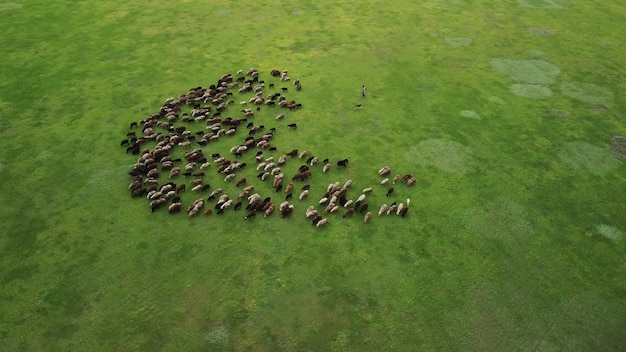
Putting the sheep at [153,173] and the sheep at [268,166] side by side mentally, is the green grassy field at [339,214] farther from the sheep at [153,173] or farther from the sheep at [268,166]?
the sheep at [153,173]

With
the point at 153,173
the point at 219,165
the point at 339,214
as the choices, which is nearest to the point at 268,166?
the point at 219,165

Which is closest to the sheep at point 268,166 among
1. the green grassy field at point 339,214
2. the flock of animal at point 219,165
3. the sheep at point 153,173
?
the flock of animal at point 219,165

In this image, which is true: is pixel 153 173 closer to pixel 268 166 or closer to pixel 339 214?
pixel 268 166

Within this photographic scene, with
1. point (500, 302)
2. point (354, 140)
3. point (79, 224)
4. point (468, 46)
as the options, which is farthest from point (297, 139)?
point (468, 46)

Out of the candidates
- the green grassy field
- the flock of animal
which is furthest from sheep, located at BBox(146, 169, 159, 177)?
the green grassy field

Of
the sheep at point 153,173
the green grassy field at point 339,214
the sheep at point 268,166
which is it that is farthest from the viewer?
the sheep at point 268,166

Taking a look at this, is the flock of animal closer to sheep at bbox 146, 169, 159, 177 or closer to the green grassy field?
sheep at bbox 146, 169, 159, 177
